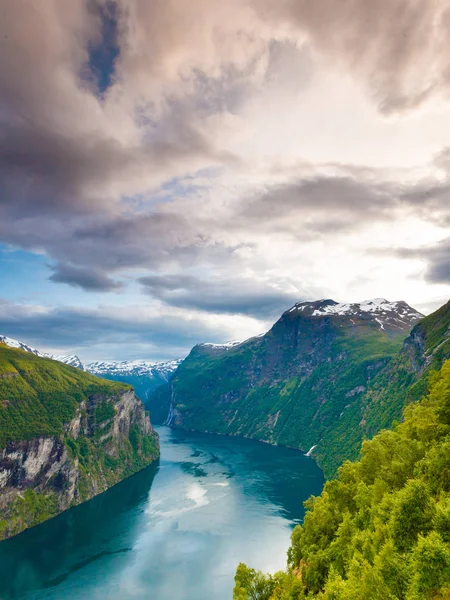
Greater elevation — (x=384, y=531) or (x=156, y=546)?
(x=384, y=531)

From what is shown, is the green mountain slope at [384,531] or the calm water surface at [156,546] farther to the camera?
the calm water surface at [156,546]

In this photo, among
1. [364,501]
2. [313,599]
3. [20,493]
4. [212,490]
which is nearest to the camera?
[313,599]

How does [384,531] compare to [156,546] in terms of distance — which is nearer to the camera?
A: [384,531]

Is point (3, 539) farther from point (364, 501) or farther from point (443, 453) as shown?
point (443, 453)

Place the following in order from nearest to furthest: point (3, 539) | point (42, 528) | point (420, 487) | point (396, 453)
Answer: point (420, 487) → point (396, 453) → point (3, 539) → point (42, 528)

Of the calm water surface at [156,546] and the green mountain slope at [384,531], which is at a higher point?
the green mountain slope at [384,531]

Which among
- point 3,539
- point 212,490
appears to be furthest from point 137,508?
point 3,539
